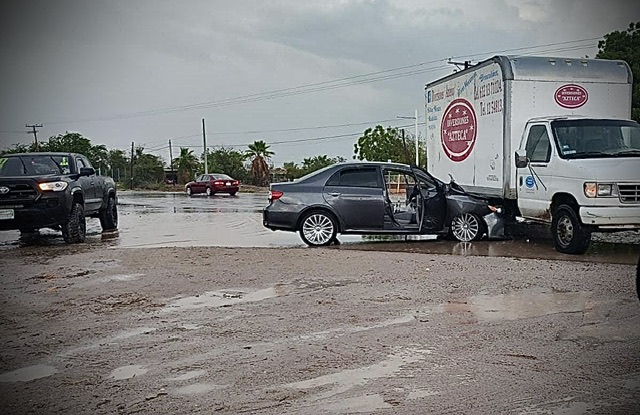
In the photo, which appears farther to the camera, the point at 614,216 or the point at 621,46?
the point at 621,46

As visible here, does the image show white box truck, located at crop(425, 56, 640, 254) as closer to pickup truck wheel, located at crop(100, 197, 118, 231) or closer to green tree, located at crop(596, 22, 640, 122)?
pickup truck wheel, located at crop(100, 197, 118, 231)

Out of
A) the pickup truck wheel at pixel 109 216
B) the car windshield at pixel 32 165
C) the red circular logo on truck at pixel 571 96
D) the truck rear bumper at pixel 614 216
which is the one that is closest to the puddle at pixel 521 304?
the truck rear bumper at pixel 614 216

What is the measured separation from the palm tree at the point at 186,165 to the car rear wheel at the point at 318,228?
4953 cm

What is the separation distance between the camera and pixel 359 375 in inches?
191

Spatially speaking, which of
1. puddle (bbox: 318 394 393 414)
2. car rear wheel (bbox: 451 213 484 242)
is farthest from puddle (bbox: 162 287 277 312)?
car rear wheel (bbox: 451 213 484 242)

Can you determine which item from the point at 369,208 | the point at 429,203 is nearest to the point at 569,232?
the point at 429,203

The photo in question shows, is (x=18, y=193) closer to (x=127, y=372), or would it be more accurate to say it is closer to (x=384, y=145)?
(x=127, y=372)

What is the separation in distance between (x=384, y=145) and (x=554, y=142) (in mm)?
43110

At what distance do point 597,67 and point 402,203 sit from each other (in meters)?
4.31

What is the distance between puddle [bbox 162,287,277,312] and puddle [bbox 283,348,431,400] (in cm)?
259

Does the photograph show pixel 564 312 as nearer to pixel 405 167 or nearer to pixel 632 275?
pixel 632 275

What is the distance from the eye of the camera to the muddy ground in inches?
174

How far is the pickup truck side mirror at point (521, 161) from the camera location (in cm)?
1131

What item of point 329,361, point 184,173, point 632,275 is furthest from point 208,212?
point 184,173
